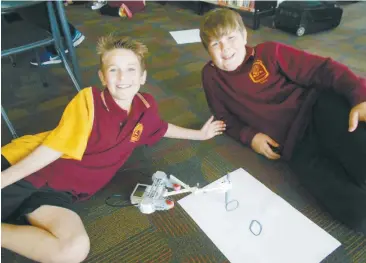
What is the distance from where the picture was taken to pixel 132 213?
105 centimetres

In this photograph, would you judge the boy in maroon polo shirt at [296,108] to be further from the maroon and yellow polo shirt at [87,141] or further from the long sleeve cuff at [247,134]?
the maroon and yellow polo shirt at [87,141]

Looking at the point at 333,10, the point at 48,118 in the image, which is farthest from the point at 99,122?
the point at 333,10

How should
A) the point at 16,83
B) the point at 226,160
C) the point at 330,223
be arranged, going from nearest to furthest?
the point at 330,223 < the point at 226,160 < the point at 16,83

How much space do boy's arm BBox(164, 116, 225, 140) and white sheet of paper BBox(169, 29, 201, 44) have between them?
4.79 feet

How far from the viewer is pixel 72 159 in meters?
0.95

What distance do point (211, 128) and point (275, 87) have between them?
0.32m

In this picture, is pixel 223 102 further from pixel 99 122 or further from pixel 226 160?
pixel 99 122

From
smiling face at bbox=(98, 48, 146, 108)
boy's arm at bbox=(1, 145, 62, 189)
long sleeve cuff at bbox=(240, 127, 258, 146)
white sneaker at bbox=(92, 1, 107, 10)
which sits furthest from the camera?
white sneaker at bbox=(92, 1, 107, 10)

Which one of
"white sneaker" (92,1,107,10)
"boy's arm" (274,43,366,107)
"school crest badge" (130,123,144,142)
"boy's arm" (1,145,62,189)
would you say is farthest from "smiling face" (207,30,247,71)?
"white sneaker" (92,1,107,10)

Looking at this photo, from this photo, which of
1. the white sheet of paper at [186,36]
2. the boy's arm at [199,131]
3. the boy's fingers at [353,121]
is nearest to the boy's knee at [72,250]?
the boy's arm at [199,131]

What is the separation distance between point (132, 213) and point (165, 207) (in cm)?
12

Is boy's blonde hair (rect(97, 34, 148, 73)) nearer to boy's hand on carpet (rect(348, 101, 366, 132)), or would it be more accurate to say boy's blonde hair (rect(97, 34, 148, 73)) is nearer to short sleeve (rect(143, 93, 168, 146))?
short sleeve (rect(143, 93, 168, 146))

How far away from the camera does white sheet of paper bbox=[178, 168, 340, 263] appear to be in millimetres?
890

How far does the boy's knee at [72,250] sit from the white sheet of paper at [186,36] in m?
2.06
